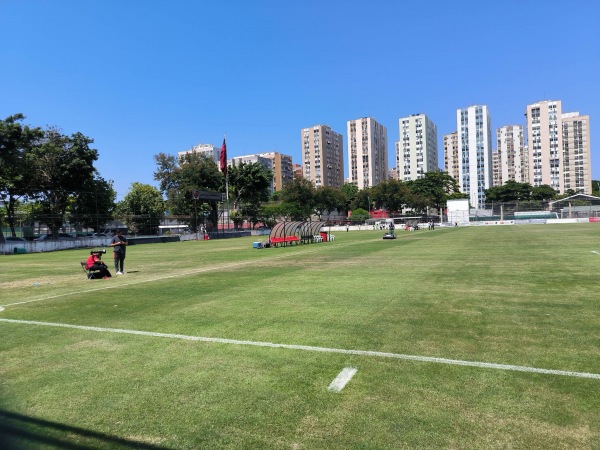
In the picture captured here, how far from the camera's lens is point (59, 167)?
159 feet

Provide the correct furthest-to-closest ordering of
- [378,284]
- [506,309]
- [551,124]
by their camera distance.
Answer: [551,124] < [378,284] < [506,309]

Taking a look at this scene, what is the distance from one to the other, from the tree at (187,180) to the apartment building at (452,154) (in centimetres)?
13232

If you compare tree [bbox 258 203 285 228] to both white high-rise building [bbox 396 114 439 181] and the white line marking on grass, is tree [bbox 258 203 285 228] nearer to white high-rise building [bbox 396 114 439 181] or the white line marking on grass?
the white line marking on grass

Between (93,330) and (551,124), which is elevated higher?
(551,124)

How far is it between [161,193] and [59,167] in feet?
92.3

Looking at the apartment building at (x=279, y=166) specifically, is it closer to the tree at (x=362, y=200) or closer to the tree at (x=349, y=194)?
the tree at (x=349, y=194)

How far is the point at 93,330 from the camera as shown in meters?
6.82

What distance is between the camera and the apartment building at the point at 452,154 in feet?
577

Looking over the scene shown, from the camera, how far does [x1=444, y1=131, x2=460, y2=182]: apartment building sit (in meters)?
176

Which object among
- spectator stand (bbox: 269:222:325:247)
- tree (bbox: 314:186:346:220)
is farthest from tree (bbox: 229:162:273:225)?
spectator stand (bbox: 269:222:325:247)

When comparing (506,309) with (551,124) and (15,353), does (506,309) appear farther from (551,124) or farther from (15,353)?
(551,124)

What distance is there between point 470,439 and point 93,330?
6104mm

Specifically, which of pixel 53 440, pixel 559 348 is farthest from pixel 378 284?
pixel 53 440

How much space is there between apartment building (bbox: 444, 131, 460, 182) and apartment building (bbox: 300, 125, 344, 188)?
5240cm
